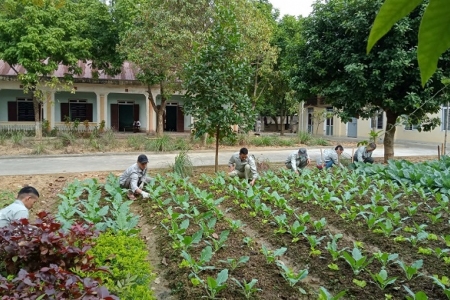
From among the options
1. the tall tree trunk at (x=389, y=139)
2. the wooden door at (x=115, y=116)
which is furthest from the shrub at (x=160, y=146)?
the wooden door at (x=115, y=116)

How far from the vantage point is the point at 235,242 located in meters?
4.96

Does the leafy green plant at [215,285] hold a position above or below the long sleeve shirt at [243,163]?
below

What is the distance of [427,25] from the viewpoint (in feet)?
1.48

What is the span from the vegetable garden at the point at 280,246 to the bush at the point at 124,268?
11 mm

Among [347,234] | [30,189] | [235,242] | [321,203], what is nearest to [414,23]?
[321,203]

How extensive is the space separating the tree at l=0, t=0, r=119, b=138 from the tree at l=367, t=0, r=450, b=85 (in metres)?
17.6

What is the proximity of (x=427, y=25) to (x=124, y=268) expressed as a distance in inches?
140

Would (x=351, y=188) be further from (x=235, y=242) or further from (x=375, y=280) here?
(x=375, y=280)

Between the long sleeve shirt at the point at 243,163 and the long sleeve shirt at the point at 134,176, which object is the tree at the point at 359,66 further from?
the long sleeve shirt at the point at 134,176

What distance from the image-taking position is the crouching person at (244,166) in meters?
8.98

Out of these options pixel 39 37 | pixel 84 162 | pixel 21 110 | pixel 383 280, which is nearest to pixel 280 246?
pixel 383 280

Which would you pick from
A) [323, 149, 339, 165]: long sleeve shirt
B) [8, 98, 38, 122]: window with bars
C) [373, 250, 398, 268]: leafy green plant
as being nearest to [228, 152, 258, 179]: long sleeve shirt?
[323, 149, 339, 165]: long sleeve shirt

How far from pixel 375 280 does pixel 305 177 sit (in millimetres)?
5149

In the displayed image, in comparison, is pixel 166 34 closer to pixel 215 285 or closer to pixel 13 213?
pixel 13 213
